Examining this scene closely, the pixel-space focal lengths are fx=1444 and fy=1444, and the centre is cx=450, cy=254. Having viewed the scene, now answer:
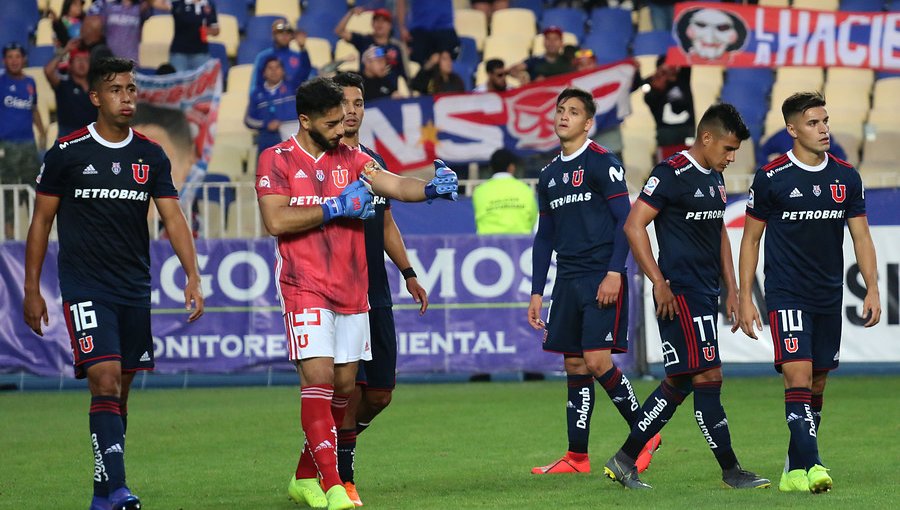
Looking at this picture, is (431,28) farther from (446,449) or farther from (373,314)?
(373,314)

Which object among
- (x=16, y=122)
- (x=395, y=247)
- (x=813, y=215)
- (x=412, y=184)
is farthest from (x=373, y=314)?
(x=16, y=122)

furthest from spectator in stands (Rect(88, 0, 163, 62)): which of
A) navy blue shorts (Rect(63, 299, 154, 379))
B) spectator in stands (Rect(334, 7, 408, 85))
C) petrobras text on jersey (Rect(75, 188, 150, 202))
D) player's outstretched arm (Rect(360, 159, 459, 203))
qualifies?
player's outstretched arm (Rect(360, 159, 459, 203))

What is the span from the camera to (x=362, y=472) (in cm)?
884

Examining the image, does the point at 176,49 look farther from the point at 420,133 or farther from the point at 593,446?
the point at 593,446

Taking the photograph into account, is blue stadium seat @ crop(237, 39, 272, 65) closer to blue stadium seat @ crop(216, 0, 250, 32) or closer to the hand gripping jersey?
blue stadium seat @ crop(216, 0, 250, 32)

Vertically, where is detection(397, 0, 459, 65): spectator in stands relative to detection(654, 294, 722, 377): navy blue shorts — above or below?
above

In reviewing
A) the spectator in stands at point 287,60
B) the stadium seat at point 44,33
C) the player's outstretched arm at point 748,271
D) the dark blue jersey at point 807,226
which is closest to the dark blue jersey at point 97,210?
the player's outstretched arm at point 748,271

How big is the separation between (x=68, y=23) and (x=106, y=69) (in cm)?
1322

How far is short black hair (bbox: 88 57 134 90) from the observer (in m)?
7.20

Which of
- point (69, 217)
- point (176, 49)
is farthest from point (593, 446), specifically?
point (176, 49)

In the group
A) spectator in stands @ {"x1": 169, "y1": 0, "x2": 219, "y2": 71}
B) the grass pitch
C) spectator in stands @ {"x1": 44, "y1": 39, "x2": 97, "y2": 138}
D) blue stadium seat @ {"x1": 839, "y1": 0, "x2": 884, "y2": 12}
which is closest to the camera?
the grass pitch

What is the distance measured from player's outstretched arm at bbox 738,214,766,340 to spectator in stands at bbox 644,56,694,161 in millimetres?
9489

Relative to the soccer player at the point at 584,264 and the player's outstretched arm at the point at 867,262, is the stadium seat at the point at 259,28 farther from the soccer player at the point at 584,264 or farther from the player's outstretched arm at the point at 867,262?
the player's outstretched arm at the point at 867,262

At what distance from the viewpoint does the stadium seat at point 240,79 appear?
71.8 feet
